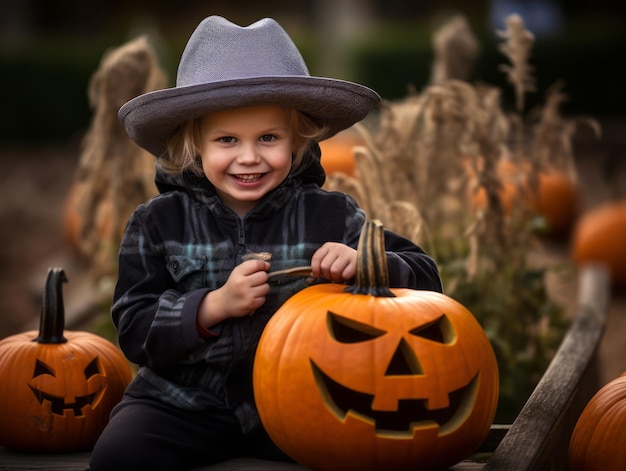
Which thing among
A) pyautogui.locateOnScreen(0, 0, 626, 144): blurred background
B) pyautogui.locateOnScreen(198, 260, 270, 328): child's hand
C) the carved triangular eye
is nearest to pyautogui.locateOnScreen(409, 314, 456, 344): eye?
the carved triangular eye

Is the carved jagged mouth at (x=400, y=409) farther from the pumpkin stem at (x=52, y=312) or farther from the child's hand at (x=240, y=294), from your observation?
the pumpkin stem at (x=52, y=312)

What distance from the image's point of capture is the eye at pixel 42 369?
308cm

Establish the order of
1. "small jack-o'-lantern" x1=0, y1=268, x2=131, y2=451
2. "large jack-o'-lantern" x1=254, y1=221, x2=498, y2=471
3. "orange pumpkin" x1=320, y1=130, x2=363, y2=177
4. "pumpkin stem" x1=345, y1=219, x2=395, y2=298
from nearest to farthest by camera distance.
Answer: "large jack-o'-lantern" x1=254, y1=221, x2=498, y2=471, "pumpkin stem" x1=345, y1=219, x2=395, y2=298, "small jack-o'-lantern" x1=0, y1=268, x2=131, y2=451, "orange pumpkin" x1=320, y1=130, x2=363, y2=177

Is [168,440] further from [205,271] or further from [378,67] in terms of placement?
[378,67]

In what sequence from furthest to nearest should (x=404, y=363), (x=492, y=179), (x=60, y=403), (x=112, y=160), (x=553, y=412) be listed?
(x=112, y=160) < (x=492, y=179) < (x=60, y=403) < (x=553, y=412) < (x=404, y=363)

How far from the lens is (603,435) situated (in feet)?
9.64

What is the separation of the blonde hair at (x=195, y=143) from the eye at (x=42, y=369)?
68cm

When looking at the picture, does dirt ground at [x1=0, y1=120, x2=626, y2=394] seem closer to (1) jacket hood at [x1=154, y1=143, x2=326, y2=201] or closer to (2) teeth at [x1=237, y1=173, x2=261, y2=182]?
(1) jacket hood at [x1=154, y1=143, x2=326, y2=201]

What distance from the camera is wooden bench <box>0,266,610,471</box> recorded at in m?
2.63

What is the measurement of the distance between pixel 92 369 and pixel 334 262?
92cm

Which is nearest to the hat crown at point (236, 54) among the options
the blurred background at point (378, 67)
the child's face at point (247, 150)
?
the child's face at point (247, 150)

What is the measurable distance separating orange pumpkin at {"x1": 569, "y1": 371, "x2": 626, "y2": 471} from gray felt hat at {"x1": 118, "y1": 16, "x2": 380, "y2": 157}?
1.07 meters

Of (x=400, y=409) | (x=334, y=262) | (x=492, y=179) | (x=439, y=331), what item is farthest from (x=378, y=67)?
(x=400, y=409)

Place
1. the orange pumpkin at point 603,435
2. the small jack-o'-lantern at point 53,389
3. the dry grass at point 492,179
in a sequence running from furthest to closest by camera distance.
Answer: the dry grass at point 492,179 → the small jack-o'-lantern at point 53,389 → the orange pumpkin at point 603,435
